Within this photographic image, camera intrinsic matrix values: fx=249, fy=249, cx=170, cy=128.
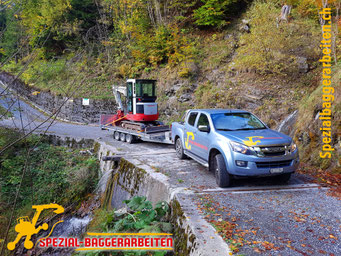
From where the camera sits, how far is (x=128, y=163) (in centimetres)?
872

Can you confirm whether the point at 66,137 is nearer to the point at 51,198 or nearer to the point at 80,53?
the point at 51,198

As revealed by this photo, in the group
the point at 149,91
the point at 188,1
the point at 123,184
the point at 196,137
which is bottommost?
the point at 123,184

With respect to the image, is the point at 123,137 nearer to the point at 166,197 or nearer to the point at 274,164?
the point at 166,197

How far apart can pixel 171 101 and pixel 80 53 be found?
47.6ft

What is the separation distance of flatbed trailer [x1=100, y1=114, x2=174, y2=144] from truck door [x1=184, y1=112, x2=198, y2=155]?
249cm

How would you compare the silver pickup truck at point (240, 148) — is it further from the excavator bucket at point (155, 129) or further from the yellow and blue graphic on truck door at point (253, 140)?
the excavator bucket at point (155, 129)

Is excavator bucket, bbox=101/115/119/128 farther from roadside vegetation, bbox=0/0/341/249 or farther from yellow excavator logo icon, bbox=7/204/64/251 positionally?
yellow excavator logo icon, bbox=7/204/64/251

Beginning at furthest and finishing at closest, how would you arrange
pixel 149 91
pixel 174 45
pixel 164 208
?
1. pixel 174 45
2. pixel 149 91
3. pixel 164 208

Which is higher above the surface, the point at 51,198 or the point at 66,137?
the point at 66,137

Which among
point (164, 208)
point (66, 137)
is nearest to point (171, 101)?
point (66, 137)

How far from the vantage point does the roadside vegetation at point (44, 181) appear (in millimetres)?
10562

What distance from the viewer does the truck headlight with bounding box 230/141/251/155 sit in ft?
18.4

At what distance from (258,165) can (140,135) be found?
7.27 meters

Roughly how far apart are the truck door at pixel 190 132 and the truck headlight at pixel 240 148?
1.95 meters
